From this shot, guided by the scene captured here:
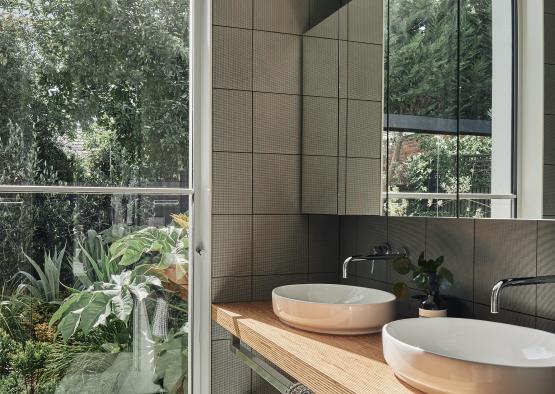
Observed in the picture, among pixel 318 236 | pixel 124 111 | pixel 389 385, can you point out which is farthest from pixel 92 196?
pixel 389 385

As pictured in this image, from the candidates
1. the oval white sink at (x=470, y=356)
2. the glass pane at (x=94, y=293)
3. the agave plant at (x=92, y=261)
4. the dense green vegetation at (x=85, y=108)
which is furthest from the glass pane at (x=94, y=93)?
the oval white sink at (x=470, y=356)

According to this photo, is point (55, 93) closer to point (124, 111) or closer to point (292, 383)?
point (124, 111)

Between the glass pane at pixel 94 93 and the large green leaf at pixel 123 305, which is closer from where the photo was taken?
the glass pane at pixel 94 93

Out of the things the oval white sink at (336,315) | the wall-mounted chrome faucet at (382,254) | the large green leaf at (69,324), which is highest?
the wall-mounted chrome faucet at (382,254)

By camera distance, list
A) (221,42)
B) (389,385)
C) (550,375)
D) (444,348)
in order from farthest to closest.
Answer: (221,42) → (444,348) → (389,385) → (550,375)

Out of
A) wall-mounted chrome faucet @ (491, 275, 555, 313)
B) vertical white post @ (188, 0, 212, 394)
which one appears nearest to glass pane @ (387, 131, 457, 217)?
wall-mounted chrome faucet @ (491, 275, 555, 313)

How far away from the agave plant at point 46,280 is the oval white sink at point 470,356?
1.33m

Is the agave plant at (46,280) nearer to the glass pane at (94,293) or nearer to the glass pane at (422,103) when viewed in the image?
the glass pane at (94,293)

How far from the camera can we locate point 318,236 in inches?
100

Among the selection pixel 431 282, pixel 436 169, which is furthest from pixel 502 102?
pixel 431 282

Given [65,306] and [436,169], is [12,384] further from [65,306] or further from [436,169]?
[436,169]

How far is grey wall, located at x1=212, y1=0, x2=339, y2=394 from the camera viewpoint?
236 centimetres

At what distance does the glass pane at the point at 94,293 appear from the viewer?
2133mm

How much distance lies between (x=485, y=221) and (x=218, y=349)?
1.18m
